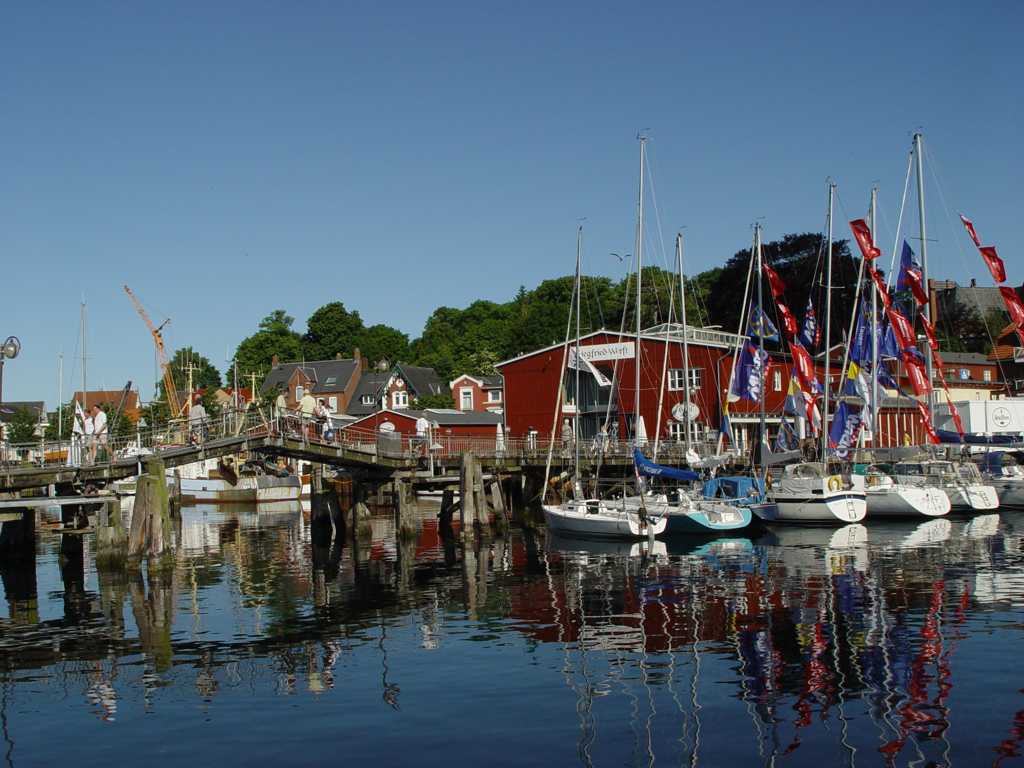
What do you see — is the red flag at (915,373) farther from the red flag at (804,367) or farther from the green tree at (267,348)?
the green tree at (267,348)

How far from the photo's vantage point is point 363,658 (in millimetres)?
24016

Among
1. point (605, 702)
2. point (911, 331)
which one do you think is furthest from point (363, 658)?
point (911, 331)

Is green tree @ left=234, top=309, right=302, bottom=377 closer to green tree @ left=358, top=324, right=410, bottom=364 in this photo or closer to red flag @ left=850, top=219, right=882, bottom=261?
green tree @ left=358, top=324, right=410, bottom=364

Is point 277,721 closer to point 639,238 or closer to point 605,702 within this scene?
point 605,702

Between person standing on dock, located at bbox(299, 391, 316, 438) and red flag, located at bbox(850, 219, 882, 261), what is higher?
red flag, located at bbox(850, 219, 882, 261)

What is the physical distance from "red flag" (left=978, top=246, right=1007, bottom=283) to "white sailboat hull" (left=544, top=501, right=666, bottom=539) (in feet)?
70.0

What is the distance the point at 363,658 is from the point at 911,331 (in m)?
39.1

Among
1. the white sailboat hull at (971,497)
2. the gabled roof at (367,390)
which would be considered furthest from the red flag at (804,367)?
the gabled roof at (367,390)

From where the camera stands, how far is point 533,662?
→ 75.6 feet

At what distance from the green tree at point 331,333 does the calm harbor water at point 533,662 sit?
127 metres

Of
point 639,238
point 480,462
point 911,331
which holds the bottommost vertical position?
point 480,462

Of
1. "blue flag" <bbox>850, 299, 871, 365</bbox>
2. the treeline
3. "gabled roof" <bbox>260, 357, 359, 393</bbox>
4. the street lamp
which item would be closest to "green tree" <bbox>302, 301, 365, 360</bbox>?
the treeline

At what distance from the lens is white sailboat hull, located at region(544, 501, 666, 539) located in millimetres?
44969

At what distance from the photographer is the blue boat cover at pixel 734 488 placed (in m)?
51.0
